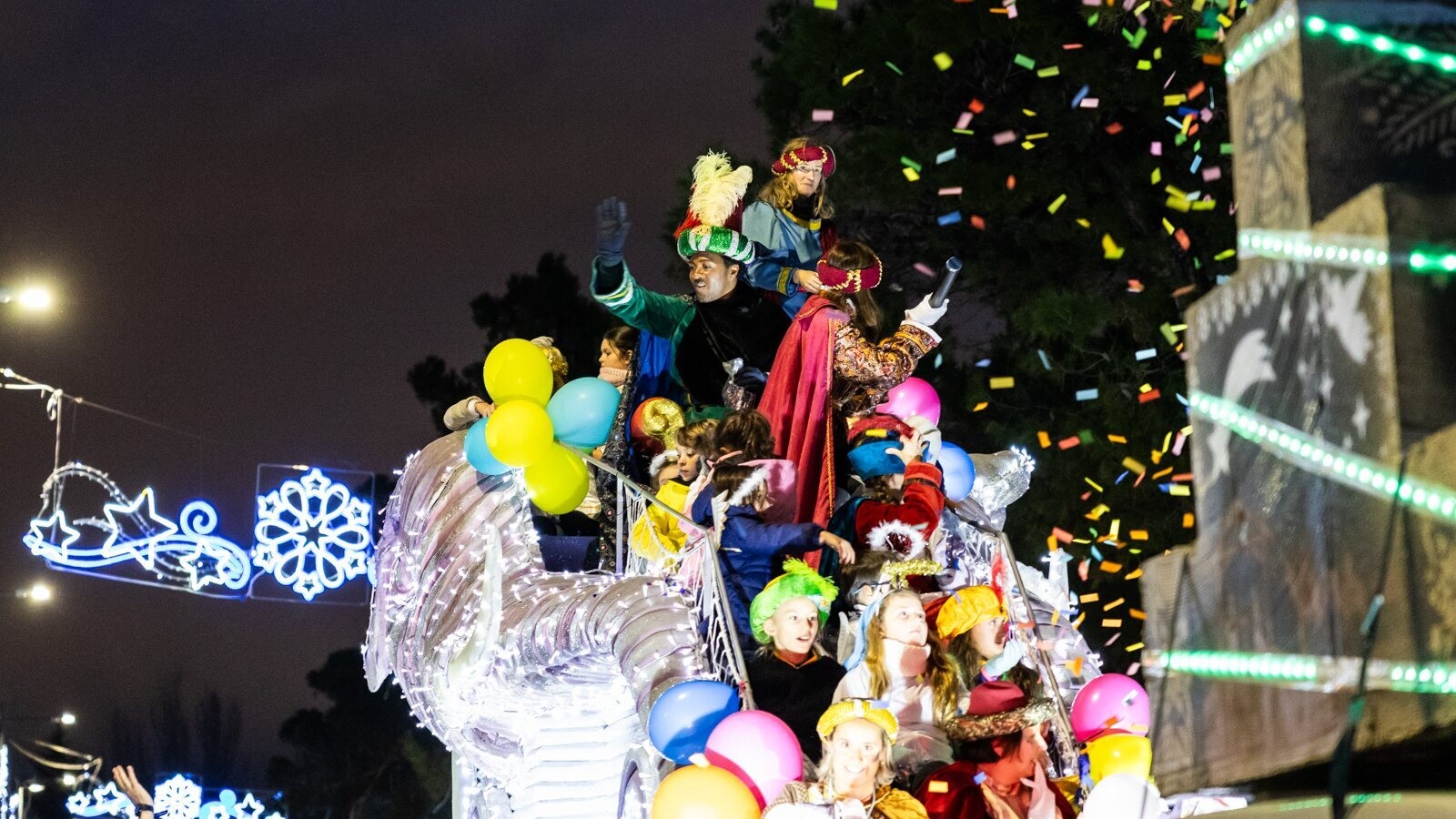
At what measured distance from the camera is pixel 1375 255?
6.19 feet

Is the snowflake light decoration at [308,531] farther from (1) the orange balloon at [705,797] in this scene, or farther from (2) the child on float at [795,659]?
(1) the orange balloon at [705,797]

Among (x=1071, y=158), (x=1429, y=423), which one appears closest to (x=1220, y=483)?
(x=1429, y=423)

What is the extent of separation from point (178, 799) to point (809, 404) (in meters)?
11.0

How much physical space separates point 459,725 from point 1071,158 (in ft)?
28.3

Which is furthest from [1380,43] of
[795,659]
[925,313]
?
[925,313]

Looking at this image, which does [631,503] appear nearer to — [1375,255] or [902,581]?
[902,581]

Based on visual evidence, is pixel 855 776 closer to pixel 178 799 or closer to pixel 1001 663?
pixel 1001 663

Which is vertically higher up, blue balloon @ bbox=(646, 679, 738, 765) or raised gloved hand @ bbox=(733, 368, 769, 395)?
raised gloved hand @ bbox=(733, 368, 769, 395)

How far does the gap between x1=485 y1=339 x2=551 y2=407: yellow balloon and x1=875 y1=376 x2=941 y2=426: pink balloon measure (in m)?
1.57

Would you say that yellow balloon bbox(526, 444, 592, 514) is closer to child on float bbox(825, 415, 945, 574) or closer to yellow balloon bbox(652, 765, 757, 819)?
child on float bbox(825, 415, 945, 574)

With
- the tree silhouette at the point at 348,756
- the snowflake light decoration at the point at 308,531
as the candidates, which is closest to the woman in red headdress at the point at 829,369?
the snowflake light decoration at the point at 308,531

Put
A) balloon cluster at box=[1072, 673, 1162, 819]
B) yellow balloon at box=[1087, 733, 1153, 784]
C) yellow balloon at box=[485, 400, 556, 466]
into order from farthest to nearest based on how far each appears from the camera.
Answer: yellow balloon at box=[485, 400, 556, 466], yellow balloon at box=[1087, 733, 1153, 784], balloon cluster at box=[1072, 673, 1162, 819]

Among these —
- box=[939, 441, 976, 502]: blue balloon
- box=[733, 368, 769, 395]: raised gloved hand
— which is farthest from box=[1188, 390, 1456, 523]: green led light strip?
box=[733, 368, 769, 395]: raised gloved hand

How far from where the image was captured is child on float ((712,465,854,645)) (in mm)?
6832
